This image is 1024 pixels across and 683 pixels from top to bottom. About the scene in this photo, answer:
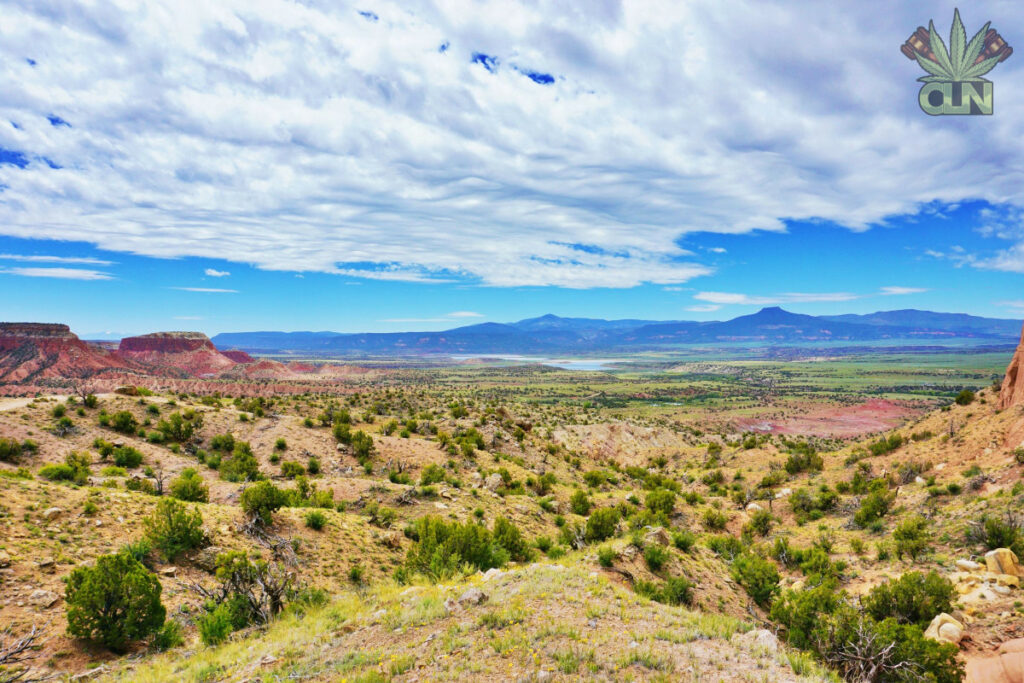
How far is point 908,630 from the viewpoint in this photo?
35.6 feet

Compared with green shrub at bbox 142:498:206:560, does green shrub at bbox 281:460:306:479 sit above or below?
below

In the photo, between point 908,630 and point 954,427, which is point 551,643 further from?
point 954,427

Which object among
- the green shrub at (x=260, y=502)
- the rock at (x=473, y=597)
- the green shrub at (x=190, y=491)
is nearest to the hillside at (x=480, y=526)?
the rock at (x=473, y=597)

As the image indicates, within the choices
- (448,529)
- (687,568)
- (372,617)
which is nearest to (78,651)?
(372,617)

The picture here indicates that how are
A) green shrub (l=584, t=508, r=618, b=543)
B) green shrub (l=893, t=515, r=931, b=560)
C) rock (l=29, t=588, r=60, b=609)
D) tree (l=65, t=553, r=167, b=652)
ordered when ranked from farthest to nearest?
green shrub (l=584, t=508, r=618, b=543) → green shrub (l=893, t=515, r=931, b=560) → rock (l=29, t=588, r=60, b=609) → tree (l=65, t=553, r=167, b=652)

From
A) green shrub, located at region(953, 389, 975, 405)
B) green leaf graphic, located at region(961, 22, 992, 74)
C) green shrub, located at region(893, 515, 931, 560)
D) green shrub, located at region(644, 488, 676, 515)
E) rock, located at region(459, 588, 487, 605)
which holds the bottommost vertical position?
green shrub, located at region(644, 488, 676, 515)

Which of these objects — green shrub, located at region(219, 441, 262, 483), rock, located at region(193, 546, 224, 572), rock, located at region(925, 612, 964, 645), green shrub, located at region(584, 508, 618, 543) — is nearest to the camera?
rock, located at region(925, 612, 964, 645)

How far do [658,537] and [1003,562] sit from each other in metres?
A: 12.1

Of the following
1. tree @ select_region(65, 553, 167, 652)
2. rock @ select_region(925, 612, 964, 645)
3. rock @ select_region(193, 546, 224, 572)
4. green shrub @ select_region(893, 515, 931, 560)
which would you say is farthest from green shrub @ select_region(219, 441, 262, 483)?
green shrub @ select_region(893, 515, 931, 560)

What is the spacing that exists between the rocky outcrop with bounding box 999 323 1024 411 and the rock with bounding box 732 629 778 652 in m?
35.8

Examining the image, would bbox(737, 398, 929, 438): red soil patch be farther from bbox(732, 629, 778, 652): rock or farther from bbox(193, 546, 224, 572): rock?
bbox(193, 546, 224, 572): rock

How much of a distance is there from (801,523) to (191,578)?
110ft

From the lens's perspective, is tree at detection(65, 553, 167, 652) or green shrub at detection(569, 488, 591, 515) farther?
green shrub at detection(569, 488, 591, 515)

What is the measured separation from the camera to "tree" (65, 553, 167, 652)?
33.4 feet
